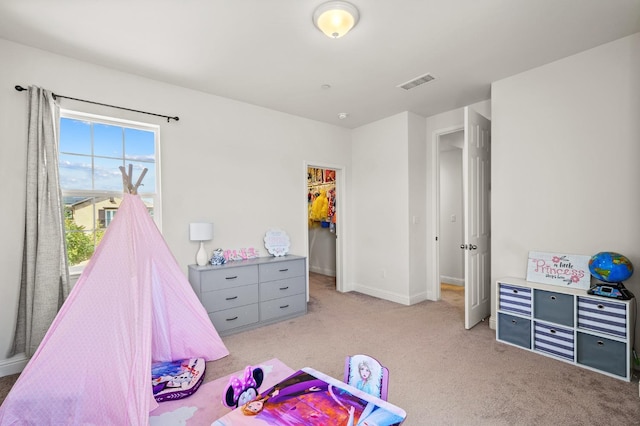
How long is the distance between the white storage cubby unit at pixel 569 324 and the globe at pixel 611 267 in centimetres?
17

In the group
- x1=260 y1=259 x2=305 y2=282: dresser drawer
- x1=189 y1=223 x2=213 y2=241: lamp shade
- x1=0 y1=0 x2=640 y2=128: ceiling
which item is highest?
x1=0 y1=0 x2=640 y2=128: ceiling

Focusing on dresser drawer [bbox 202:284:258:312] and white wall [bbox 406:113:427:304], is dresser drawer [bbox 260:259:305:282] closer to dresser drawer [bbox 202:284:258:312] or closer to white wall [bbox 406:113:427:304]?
dresser drawer [bbox 202:284:258:312]

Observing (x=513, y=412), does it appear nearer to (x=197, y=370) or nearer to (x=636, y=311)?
(x=636, y=311)

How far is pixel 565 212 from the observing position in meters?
2.81

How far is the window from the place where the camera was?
281cm

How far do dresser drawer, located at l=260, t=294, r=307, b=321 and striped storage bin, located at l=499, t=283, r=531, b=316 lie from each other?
7.11 ft

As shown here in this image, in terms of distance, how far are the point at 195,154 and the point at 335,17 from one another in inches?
83.6

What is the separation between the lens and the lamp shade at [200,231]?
326cm

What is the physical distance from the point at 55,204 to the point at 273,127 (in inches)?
96.5

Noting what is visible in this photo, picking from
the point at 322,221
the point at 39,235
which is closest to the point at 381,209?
the point at 322,221

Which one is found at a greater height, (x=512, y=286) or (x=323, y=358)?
(x=512, y=286)

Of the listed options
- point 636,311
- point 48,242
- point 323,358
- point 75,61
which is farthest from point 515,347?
point 75,61

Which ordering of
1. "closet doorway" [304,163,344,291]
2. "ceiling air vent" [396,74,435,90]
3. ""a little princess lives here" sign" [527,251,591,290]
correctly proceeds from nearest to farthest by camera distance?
""a little princess lives here" sign" [527,251,591,290] → "ceiling air vent" [396,74,435,90] → "closet doorway" [304,163,344,291]

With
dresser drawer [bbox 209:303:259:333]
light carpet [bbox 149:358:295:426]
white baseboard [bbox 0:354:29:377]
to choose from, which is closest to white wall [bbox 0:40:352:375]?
white baseboard [bbox 0:354:29:377]
